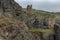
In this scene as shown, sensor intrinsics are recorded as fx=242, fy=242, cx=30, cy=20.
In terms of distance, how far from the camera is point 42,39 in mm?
100688

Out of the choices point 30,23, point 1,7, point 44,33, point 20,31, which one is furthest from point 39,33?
point 20,31

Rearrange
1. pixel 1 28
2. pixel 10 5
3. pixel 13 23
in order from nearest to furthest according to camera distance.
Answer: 1. pixel 1 28
2. pixel 13 23
3. pixel 10 5

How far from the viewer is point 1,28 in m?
58.5

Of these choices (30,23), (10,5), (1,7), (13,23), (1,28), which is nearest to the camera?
(1,28)

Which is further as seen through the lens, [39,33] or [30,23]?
[30,23]

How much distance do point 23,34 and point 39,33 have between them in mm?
31436

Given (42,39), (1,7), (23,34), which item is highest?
(1,7)

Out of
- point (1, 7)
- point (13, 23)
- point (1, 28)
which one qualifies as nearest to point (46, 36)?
point (1, 7)

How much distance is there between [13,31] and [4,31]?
3.75m

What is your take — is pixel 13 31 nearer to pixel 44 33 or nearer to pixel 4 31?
pixel 4 31

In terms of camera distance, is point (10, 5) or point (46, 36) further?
point (46, 36)

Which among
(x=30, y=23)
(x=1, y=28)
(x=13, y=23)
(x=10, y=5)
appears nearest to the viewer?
(x=1, y=28)

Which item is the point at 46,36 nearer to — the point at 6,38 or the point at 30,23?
the point at 30,23

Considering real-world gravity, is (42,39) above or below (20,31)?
below
